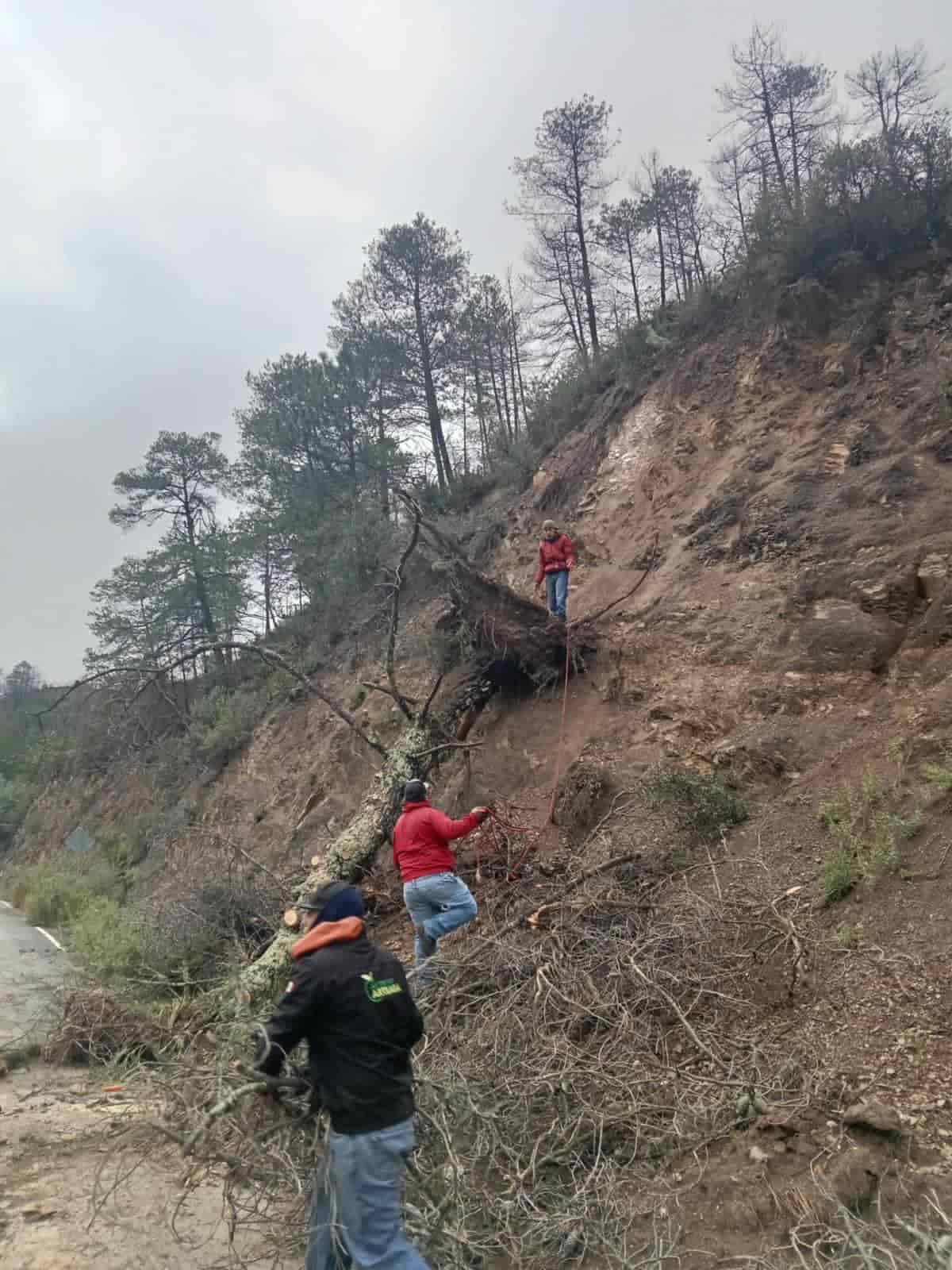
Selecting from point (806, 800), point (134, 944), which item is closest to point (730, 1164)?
point (806, 800)

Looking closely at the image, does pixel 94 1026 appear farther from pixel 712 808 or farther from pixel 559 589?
pixel 559 589

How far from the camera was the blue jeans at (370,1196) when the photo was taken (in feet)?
9.46

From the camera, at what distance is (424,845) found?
608 cm

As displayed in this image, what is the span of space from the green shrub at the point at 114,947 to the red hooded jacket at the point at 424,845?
3046 mm

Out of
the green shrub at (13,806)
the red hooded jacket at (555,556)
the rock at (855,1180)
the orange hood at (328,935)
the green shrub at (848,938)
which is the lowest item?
the green shrub at (13,806)

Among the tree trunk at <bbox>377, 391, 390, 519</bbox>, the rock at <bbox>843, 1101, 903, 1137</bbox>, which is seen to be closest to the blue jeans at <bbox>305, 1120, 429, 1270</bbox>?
the rock at <bbox>843, 1101, 903, 1137</bbox>

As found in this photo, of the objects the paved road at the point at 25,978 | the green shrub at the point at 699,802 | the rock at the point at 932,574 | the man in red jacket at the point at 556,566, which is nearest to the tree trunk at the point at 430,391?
the man in red jacket at the point at 556,566

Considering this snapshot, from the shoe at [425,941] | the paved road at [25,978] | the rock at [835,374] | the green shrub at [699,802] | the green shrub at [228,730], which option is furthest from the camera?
the green shrub at [228,730]

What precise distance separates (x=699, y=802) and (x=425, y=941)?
249cm

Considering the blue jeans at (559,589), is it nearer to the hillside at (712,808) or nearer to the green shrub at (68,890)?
the hillside at (712,808)

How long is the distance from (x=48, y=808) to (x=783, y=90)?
1132 inches

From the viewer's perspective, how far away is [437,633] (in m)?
10.7

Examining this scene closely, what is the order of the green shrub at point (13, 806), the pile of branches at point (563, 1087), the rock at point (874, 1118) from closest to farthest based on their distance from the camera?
1. the pile of branches at point (563, 1087)
2. the rock at point (874, 1118)
3. the green shrub at point (13, 806)

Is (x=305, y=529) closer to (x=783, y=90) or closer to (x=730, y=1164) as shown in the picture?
(x=783, y=90)
